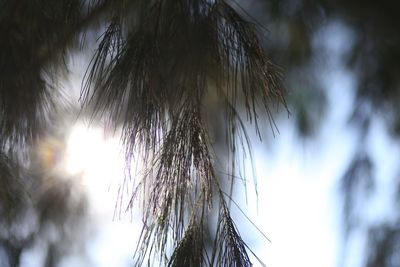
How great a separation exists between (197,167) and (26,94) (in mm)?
Answer: 488

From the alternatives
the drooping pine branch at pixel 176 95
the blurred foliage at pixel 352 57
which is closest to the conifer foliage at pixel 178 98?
the drooping pine branch at pixel 176 95

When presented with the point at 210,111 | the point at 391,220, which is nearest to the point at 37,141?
the point at 210,111

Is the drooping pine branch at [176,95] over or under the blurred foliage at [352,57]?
under

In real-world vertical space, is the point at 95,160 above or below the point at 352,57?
below

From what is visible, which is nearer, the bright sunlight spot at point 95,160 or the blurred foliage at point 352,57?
the bright sunlight spot at point 95,160

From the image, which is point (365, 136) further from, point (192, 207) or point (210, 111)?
point (192, 207)

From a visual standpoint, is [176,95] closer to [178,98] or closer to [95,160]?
[178,98]

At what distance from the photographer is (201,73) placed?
3.37 feet

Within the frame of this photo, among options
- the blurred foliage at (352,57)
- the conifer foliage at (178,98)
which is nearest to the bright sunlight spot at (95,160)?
the conifer foliage at (178,98)

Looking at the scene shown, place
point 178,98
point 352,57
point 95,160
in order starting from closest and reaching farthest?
1. point 178,98
2. point 95,160
3. point 352,57

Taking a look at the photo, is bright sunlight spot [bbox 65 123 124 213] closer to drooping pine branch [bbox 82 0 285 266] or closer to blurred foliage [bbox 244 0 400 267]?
drooping pine branch [bbox 82 0 285 266]

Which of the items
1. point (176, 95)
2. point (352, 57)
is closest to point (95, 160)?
point (176, 95)

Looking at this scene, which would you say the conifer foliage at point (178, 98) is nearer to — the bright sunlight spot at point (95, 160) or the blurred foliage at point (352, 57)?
the bright sunlight spot at point (95, 160)

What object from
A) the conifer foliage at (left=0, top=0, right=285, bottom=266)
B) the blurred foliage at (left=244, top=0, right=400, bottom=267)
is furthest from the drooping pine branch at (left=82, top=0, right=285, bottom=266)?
the blurred foliage at (left=244, top=0, right=400, bottom=267)
